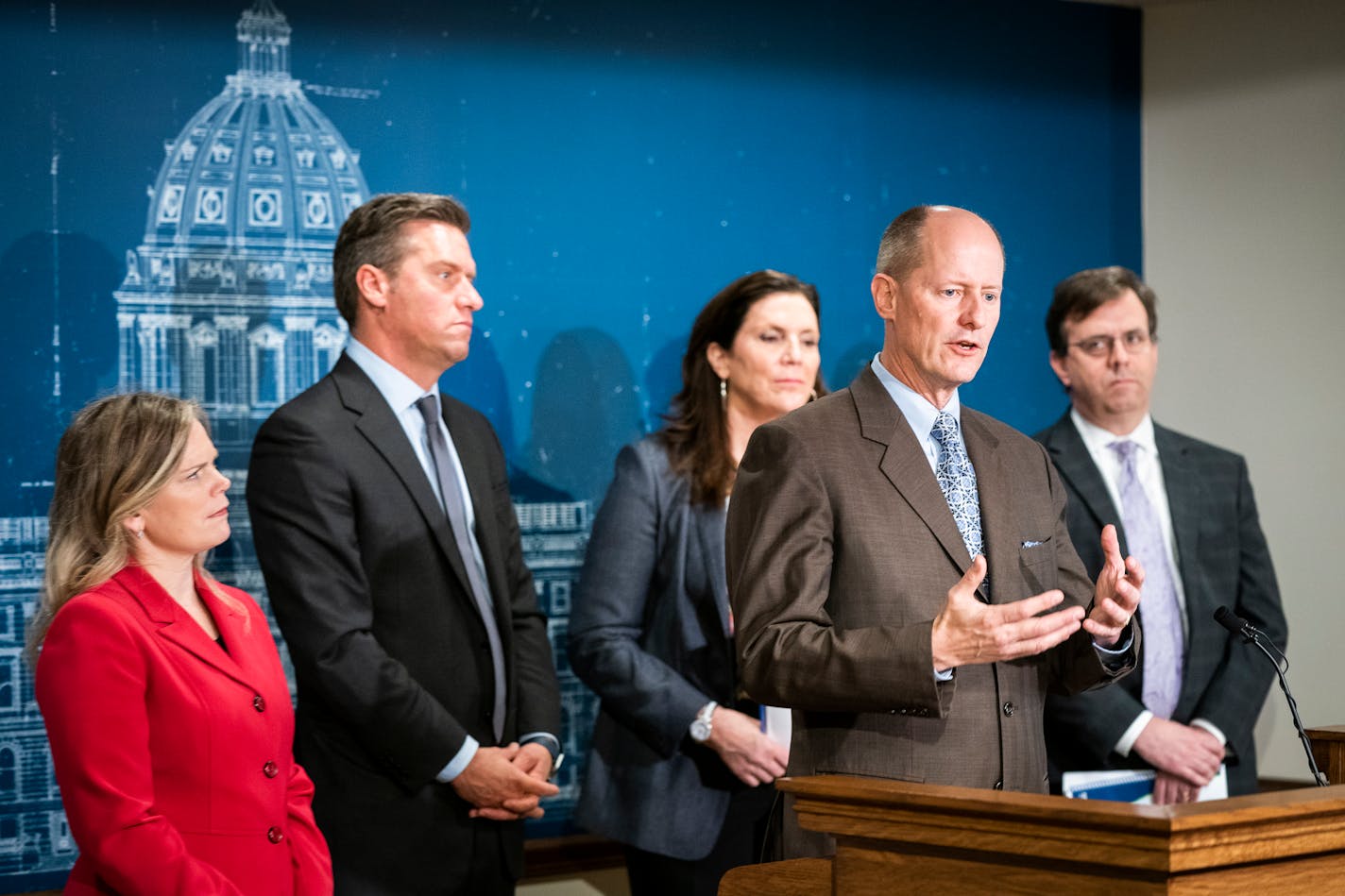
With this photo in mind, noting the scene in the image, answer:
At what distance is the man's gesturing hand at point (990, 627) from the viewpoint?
2.03 m

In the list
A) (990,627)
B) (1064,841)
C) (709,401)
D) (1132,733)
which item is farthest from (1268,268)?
(1064,841)

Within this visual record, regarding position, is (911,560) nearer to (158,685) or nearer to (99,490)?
(158,685)

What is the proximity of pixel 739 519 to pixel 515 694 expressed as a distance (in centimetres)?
107

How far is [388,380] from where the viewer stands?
129 inches

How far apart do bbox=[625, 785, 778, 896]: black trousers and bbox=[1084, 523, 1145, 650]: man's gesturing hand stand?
1.34 metres

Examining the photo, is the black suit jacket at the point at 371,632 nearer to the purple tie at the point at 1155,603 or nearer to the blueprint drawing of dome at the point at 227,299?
the blueprint drawing of dome at the point at 227,299

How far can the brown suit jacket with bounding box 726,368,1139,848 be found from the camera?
2281 millimetres

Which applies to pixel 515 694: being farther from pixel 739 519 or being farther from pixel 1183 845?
pixel 1183 845

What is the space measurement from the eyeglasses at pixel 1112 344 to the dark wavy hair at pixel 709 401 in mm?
682

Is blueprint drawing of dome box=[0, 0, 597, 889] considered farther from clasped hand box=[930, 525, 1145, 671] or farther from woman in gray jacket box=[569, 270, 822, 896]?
clasped hand box=[930, 525, 1145, 671]

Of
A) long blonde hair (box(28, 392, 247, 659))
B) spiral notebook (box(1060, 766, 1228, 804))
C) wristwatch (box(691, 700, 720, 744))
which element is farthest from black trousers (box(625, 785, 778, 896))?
long blonde hair (box(28, 392, 247, 659))

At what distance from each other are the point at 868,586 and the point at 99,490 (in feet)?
4.09

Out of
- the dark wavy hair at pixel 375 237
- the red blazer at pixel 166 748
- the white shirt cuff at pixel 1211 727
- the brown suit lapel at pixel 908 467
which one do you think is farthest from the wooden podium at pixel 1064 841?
the white shirt cuff at pixel 1211 727

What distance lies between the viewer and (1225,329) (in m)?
5.12
